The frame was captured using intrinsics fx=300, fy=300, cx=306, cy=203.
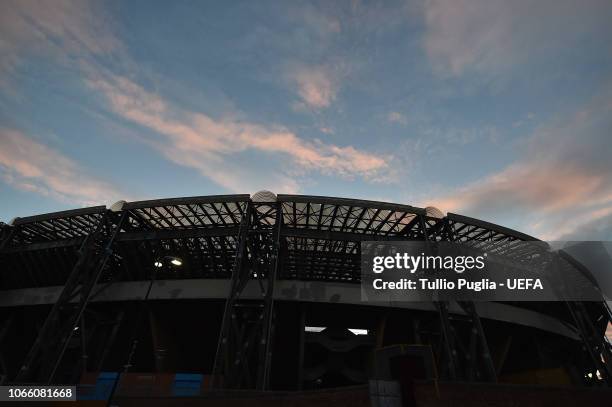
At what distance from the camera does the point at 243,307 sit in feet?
84.3

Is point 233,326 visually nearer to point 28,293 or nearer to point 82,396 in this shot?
point 82,396

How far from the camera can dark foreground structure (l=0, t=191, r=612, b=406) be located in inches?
870

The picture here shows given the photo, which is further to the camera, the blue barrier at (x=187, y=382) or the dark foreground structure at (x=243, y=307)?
the dark foreground structure at (x=243, y=307)

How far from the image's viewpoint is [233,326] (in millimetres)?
20516

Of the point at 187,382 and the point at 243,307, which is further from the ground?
the point at 243,307

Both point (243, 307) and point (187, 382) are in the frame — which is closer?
Answer: point (187, 382)

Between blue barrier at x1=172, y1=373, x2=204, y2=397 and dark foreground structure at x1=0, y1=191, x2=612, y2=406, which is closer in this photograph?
blue barrier at x1=172, y1=373, x2=204, y2=397

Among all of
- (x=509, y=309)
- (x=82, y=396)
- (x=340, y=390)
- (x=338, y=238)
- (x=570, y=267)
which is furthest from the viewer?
(x=570, y=267)

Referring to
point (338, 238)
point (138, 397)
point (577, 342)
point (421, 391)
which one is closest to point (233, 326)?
point (138, 397)

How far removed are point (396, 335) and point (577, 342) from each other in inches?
886

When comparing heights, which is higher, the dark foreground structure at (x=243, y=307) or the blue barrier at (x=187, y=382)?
the dark foreground structure at (x=243, y=307)

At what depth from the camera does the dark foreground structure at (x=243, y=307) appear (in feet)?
72.5

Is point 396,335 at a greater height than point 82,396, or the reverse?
point 396,335

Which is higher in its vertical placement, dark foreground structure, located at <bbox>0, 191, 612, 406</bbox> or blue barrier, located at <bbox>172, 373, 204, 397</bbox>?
dark foreground structure, located at <bbox>0, 191, 612, 406</bbox>
